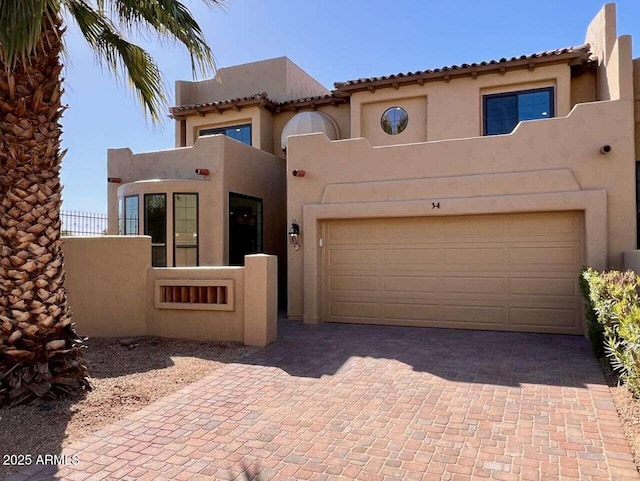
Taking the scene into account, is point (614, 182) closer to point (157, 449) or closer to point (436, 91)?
point (436, 91)

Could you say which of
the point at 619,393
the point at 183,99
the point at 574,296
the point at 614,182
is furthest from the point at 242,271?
the point at 183,99

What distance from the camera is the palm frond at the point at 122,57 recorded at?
300 inches

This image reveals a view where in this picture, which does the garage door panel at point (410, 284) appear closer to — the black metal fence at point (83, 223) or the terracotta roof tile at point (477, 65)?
the terracotta roof tile at point (477, 65)

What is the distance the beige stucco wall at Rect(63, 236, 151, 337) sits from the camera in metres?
10.5

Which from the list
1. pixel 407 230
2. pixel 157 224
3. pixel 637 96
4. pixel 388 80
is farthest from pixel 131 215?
pixel 637 96

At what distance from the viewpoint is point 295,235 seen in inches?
504

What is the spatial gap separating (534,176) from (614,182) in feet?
5.44

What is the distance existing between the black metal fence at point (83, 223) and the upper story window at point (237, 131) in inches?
204

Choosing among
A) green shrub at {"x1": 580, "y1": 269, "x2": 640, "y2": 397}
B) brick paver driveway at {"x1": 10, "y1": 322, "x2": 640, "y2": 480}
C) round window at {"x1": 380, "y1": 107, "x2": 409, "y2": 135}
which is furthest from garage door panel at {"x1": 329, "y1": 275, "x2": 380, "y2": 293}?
round window at {"x1": 380, "y1": 107, "x2": 409, "y2": 135}

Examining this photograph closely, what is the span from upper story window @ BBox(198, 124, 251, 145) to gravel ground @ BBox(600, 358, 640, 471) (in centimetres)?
1413

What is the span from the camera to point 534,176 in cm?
1070

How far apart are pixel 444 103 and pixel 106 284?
11247 mm

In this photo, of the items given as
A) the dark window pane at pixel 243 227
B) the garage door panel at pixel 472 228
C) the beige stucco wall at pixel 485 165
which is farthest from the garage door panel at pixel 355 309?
the dark window pane at pixel 243 227

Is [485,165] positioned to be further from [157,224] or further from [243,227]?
[157,224]
